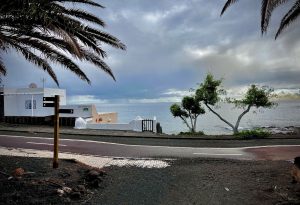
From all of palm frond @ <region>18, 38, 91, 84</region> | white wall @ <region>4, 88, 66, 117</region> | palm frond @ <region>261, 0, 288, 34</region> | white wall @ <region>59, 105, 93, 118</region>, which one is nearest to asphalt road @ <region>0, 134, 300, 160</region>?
palm frond @ <region>18, 38, 91, 84</region>

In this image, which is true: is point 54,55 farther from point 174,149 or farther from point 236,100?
point 236,100

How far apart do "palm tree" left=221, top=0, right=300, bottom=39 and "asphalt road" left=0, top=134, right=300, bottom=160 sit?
555 cm

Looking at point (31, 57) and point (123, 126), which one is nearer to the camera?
point (31, 57)

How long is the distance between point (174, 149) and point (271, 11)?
852 cm

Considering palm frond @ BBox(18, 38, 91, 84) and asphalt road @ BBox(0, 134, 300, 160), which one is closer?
palm frond @ BBox(18, 38, 91, 84)

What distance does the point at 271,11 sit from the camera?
9.64 meters

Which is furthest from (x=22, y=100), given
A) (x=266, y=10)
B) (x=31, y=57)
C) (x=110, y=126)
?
(x=266, y=10)

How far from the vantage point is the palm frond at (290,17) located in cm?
1100

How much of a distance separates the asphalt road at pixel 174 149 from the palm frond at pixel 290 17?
5371mm

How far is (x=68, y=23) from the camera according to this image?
27.2 ft

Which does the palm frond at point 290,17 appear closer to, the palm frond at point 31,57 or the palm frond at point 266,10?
the palm frond at point 266,10

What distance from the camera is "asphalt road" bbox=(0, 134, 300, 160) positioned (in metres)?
14.0

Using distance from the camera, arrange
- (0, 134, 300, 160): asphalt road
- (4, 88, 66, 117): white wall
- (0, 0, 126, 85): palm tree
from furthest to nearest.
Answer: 1. (4, 88, 66, 117): white wall
2. (0, 134, 300, 160): asphalt road
3. (0, 0, 126, 85): palm tree

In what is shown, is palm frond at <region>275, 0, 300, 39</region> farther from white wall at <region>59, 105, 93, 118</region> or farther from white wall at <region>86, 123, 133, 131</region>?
white wall at <region>59, 105, 93, 118</region>
